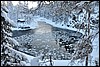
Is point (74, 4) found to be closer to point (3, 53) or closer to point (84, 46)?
point (84, 46)

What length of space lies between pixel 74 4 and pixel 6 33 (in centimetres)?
185

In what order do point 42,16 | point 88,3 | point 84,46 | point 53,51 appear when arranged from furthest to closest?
point 42,16 < point 53,51 < point 84,46 < point 88,3

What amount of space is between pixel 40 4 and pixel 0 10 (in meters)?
1.19

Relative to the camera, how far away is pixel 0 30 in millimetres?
4426

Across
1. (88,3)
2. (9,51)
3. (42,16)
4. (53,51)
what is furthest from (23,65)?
(42,16)

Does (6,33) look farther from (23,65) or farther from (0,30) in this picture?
(23,65)

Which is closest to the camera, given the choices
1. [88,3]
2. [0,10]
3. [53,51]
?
[88,3]

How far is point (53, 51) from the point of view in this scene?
3056 cm

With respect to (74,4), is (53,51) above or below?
below

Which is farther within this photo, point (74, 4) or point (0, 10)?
point (0, 10)

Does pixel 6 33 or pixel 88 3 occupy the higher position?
pixel 88 3

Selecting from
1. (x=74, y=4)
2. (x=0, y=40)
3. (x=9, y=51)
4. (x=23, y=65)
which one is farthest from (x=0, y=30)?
(x=74, y=4)

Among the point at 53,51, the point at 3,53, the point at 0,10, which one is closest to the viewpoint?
the point at 0,10

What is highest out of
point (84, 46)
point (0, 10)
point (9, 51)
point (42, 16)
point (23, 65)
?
point (0, 10)
